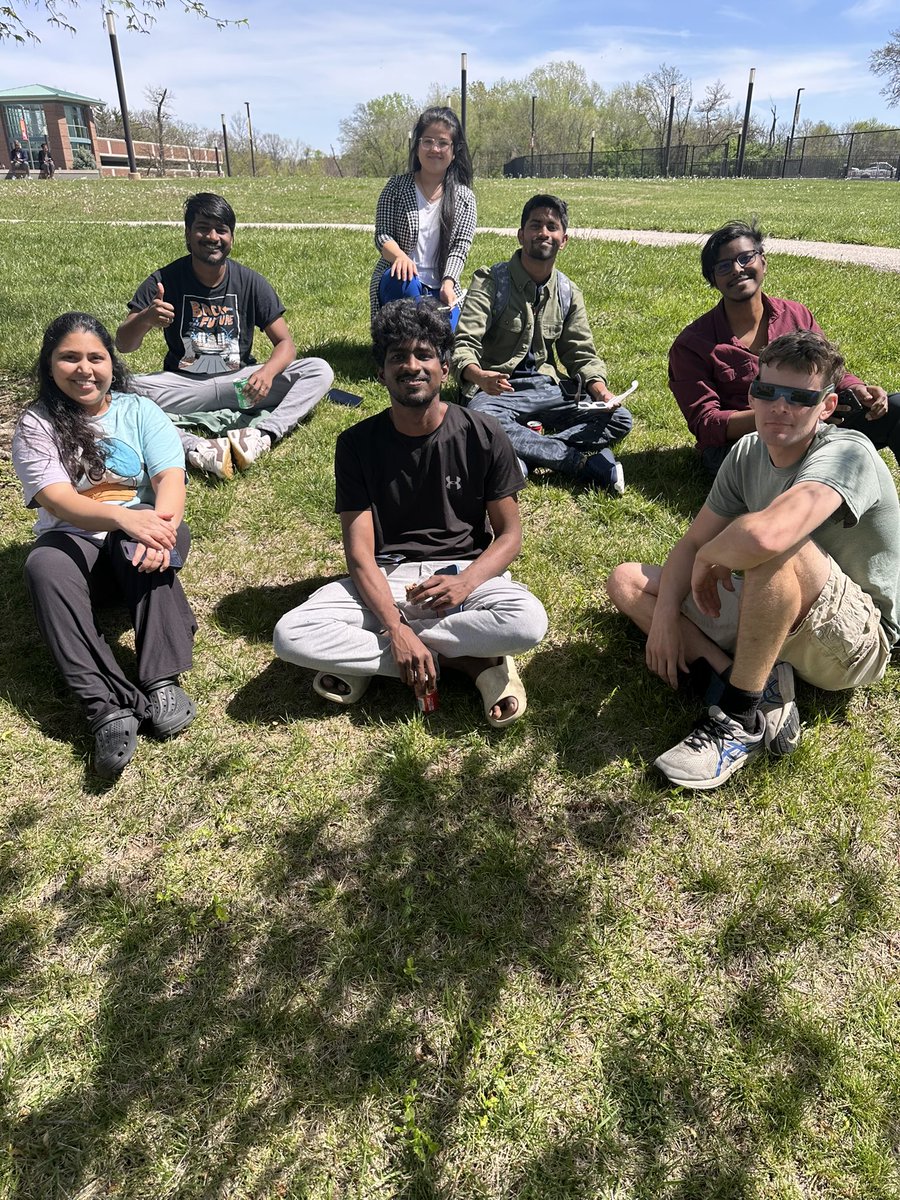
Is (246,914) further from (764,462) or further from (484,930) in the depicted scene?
(764,462)

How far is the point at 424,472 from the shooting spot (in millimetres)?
3535

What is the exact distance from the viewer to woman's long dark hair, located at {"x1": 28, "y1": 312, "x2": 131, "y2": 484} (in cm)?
350

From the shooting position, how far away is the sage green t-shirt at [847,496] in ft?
9.09

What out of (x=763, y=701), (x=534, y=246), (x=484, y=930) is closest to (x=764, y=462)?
(x=763, y=701)

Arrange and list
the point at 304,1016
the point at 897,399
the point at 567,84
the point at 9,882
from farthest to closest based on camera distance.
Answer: the point at 567,84 < the point at 897,399 < the point at 9,882 < the point at 304,1016

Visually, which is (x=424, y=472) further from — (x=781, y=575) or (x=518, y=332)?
(x=518, y=332)

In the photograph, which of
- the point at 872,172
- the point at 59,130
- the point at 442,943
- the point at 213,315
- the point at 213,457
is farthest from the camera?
the point at 59,130

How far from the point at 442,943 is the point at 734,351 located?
3.89 meters

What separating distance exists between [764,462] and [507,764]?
161 centimetres

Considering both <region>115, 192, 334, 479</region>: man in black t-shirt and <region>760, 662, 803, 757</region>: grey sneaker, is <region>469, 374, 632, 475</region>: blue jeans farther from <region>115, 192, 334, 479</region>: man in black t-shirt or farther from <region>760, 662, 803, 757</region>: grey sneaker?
<region>760, 662, 803, 757</region>: grey sneaker

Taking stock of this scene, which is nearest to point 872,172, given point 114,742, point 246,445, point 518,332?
point 518,332

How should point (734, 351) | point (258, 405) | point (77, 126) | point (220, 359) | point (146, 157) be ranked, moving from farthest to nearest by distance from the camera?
point (77, 126) < point (146, 157) < point (258, 405) < point (220, 359) < point (734, 351)

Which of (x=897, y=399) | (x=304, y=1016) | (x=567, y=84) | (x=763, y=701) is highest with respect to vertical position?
(x=567, y=84)

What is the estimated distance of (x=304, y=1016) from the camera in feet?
7.63
